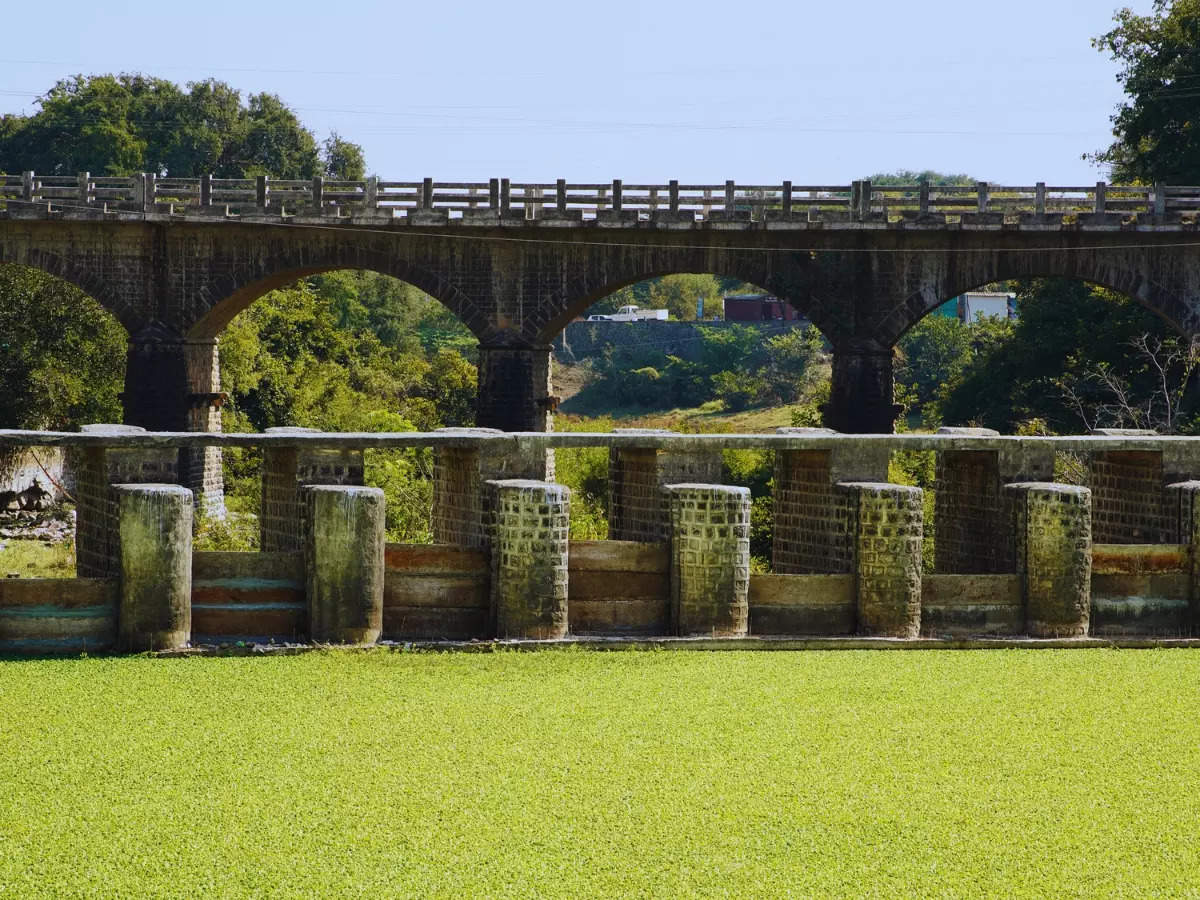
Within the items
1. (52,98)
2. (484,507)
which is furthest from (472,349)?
(484,507)

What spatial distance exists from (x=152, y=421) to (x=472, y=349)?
35.0 metres

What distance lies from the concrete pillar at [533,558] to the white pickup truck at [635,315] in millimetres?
67840

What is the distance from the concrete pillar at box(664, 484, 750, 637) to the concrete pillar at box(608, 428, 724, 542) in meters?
0.27

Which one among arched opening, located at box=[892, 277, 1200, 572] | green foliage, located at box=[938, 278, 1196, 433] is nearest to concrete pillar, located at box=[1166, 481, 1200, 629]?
arched opening, located at box=[892, 277, 1200, 572]

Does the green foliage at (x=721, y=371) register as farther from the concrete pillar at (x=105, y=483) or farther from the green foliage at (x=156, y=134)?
the concrete pillar at (x=105, y=483)

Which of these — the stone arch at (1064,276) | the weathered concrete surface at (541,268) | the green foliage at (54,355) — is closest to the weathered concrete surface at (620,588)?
the weathered concrete surface at (541,268)

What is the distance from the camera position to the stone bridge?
1372 inches

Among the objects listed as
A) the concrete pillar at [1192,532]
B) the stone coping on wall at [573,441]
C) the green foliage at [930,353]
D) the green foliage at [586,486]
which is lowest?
the green foliage at [586,486]

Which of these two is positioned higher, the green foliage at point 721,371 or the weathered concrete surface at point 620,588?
the green foliage at point 721,371

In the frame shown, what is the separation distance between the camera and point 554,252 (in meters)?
36.2

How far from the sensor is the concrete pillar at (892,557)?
11727 mm

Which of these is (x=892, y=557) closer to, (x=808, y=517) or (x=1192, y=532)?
(x=808, y=517)

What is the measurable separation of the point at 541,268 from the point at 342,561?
25.5 metres

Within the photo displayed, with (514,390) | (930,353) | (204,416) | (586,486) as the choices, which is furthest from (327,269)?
(930,353)
